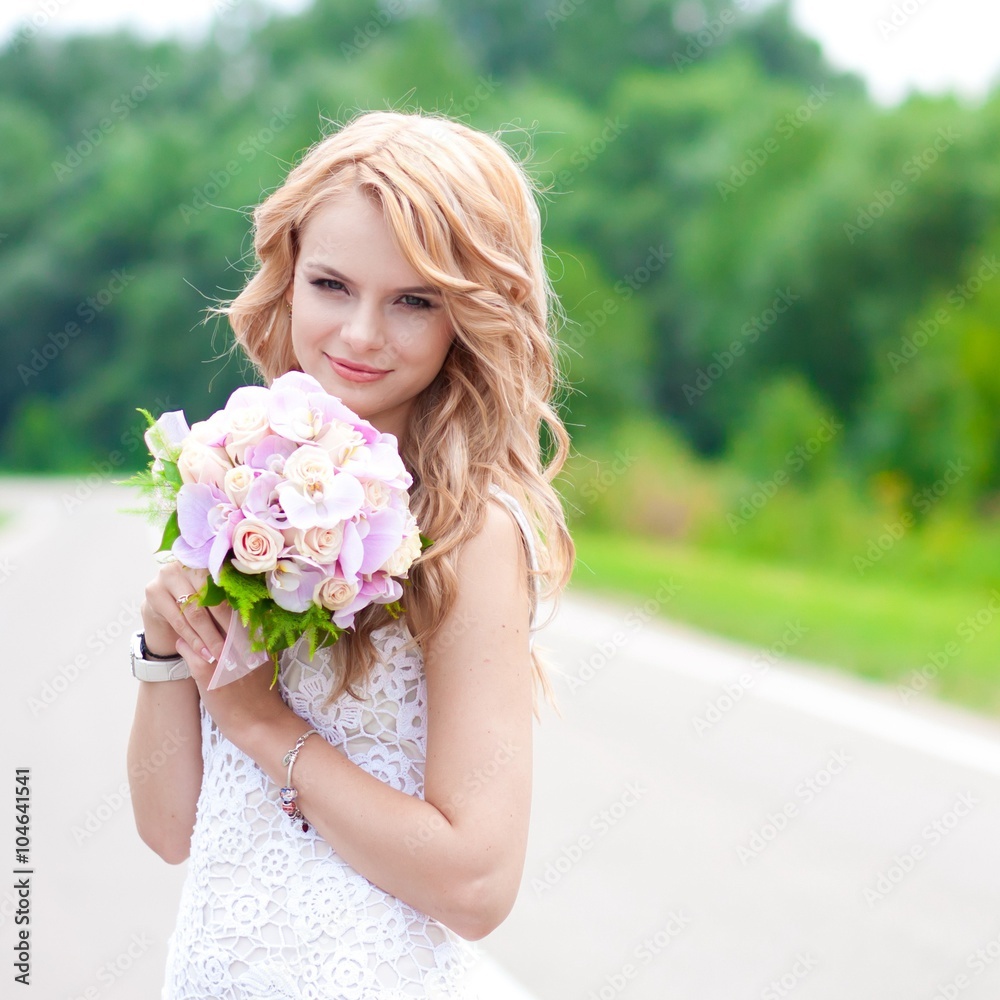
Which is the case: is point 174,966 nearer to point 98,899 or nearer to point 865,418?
point 98,899

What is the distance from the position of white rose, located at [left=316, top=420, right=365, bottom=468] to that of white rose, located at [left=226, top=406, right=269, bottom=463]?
0.09 m

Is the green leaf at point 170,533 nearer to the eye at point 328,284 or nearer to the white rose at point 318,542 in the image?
the white rose at point 318,542

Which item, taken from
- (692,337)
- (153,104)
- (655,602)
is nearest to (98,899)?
(655,602)

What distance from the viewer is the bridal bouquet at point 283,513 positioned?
1.77 meters

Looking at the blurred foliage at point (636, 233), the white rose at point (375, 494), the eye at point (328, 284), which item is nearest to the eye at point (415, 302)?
the eye at point (328, 284)

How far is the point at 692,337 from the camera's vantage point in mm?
29016

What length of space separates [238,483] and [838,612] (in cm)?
1070

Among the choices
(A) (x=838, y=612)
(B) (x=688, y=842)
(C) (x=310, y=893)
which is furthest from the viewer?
(A) (x=838, y=612)

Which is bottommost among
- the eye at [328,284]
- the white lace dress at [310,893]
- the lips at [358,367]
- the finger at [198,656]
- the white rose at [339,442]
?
the white lace dress at [310,893]

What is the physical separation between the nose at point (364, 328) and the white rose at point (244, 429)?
0.86 ft

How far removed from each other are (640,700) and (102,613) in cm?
611

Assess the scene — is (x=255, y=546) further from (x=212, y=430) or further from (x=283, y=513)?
(x=212, y=430)

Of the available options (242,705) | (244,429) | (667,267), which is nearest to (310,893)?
(242,705)

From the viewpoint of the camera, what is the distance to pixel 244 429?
1835 mm
